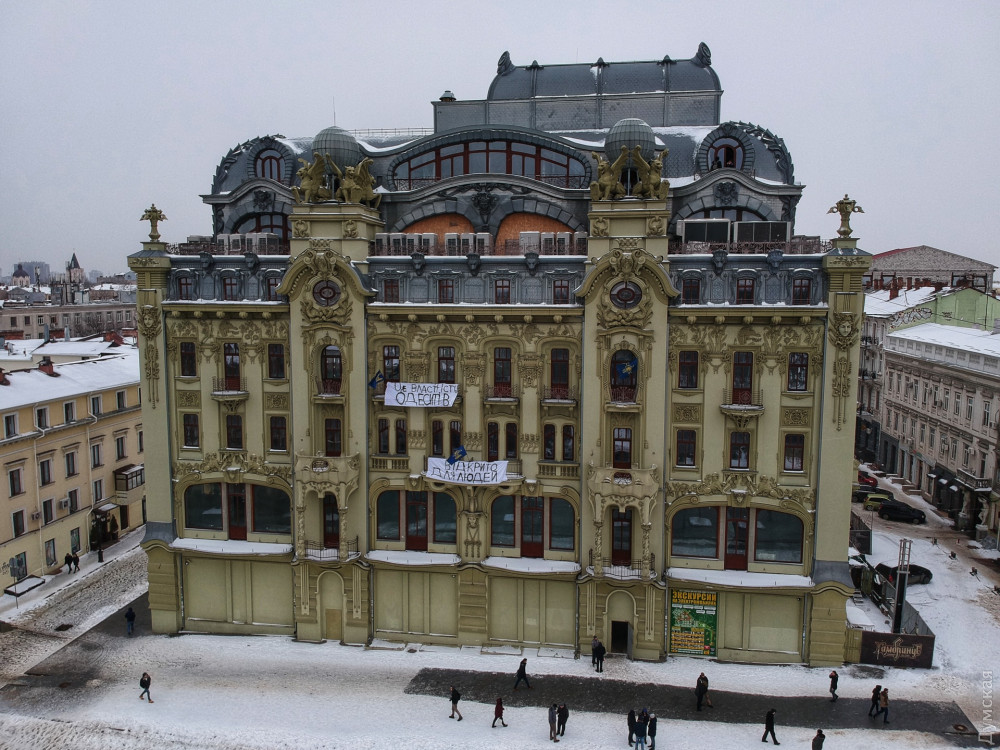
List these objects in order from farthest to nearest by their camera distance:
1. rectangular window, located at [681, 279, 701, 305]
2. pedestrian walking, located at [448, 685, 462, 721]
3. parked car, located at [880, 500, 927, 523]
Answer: parked car, located at [880, 500, 927, 523] → rectangular window, located at [681, 279, 701, 305] → pedestrian walking, located at [448, 685, 462, 721]

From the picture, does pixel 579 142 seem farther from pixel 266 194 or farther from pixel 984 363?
pixel 984 363

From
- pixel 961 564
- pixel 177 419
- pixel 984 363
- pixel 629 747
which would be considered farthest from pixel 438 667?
pixel 984 363

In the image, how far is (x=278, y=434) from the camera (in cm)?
4059

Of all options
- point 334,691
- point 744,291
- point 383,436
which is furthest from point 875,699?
point 383,436

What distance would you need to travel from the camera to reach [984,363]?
58594 mm

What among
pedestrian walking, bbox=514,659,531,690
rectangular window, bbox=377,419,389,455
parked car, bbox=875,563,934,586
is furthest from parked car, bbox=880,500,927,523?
rectangular window, bbox=377,419,389,455

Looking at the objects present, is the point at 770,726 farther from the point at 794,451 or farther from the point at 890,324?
the point at 890,324

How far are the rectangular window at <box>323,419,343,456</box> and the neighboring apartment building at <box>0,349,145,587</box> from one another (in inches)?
870

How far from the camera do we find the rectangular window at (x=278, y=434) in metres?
40.5

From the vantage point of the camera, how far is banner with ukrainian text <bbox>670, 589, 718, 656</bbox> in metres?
37.8

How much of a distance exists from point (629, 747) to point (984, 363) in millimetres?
46393

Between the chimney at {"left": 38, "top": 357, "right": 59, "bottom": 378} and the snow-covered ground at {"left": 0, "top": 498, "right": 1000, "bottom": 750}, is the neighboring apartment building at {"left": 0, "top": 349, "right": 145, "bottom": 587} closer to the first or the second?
the chimney at {"left": 38, "top": 357, "right": 59, "bottom": 378}

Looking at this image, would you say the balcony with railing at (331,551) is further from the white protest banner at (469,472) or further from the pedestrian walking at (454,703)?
the pedestrian walking at (454,703)

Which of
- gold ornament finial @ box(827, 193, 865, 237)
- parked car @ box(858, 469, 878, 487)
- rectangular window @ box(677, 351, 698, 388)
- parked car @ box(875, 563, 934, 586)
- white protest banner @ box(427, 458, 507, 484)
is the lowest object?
parked car @ box(875, 563, 934, 586)
